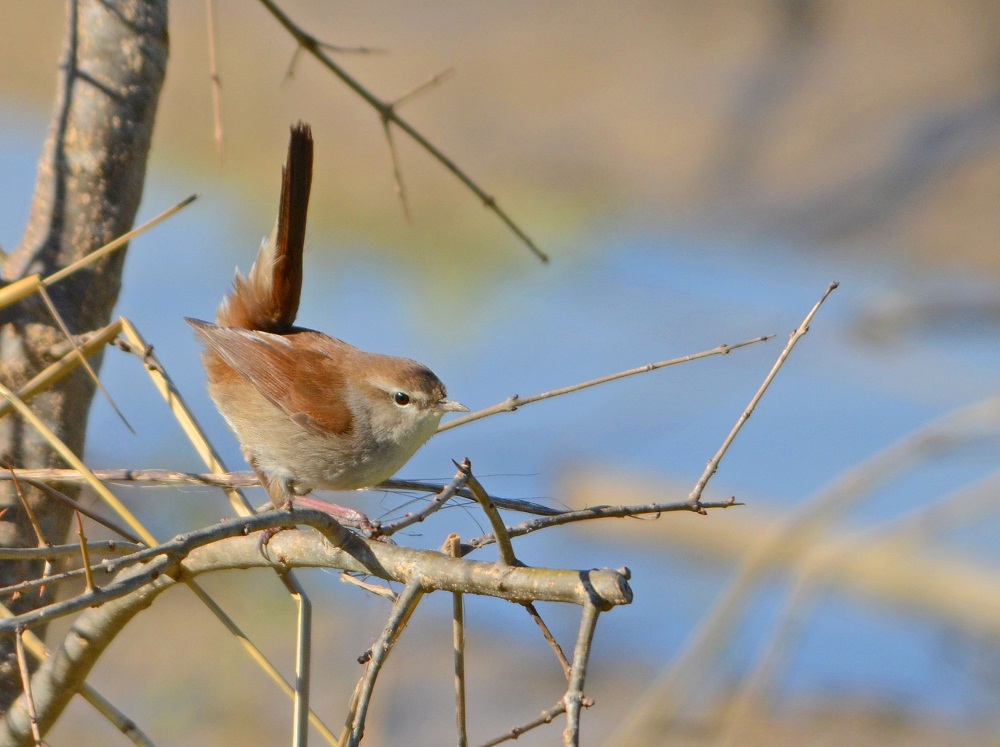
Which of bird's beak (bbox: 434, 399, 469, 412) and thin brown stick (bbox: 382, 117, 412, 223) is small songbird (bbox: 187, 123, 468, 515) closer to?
bird's beak (bbox: 434, 399, 469, 412)

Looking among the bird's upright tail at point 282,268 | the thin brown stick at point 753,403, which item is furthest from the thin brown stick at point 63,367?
the thin brown stick at point 753,403

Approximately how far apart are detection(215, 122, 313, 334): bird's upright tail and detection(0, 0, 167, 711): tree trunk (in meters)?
0.59

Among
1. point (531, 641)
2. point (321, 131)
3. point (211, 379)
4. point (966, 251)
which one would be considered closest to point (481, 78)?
point (321, 131)

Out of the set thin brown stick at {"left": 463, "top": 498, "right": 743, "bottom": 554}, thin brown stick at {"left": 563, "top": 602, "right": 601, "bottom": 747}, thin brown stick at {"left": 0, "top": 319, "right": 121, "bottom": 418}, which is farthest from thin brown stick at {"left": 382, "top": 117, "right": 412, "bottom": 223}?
thin brown stick at {"left": 563, "top": 602, "right": 601, "bottom": 747}

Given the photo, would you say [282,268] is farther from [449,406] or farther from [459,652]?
[459,652]

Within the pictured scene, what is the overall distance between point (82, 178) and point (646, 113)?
11.7 m

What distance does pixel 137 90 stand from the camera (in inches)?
109

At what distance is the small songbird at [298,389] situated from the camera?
3.36 meters

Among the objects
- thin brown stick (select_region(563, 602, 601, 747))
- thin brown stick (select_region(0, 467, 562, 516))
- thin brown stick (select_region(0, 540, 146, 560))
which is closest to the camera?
thin brown stick (select_region(563, 602, 601, 747))

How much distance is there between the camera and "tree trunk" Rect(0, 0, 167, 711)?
8.77ft

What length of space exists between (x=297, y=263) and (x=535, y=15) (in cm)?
1198

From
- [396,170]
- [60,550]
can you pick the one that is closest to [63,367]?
[60,550]

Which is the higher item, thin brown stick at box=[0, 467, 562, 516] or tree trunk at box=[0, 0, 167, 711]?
tree trunk at box=[0, 0, 167, 711]

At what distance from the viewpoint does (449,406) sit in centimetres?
342
